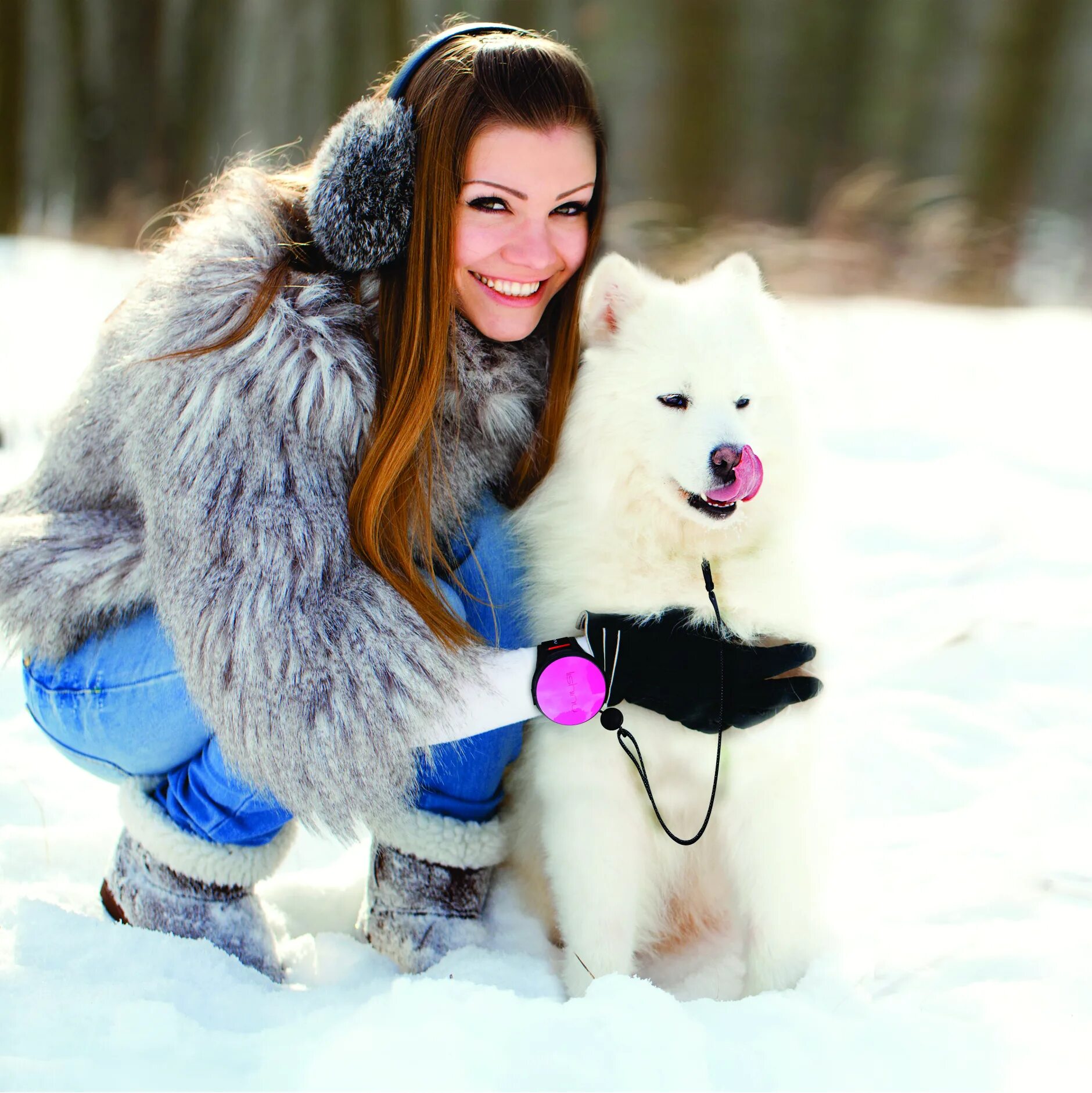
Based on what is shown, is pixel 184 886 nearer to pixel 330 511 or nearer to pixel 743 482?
pixel 330 511

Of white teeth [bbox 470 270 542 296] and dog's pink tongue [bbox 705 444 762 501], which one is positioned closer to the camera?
dog's pink tongue [bbox 705 444 762 501]

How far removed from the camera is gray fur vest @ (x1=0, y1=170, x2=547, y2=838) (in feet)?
4.75

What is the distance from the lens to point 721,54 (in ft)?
27.1

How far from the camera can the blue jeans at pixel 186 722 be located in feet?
5.20

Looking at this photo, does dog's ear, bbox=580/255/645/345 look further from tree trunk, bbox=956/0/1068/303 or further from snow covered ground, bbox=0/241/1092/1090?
tree trunk, bbox=956/0/1068/303

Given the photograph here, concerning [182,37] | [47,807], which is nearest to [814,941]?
[47,807]

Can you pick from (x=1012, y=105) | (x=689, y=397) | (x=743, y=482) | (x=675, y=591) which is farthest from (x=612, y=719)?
(x=1012, y=105)

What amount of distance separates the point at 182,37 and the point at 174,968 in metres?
10.3

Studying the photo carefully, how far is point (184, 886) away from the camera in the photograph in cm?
162

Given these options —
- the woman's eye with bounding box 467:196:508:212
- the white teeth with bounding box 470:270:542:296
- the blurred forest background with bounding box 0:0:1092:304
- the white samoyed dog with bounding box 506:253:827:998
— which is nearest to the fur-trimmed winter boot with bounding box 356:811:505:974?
the white samoyed dog with bounding box 506:253:827:998

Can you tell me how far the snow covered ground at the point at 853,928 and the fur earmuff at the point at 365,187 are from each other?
0.81 metres

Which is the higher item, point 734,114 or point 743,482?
point 734,114

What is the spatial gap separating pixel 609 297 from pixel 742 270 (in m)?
0.27

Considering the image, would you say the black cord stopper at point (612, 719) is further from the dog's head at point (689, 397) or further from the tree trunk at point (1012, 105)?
the tree trunk at point (1012, 105)
